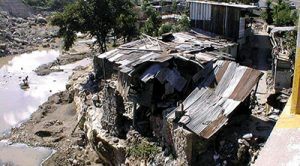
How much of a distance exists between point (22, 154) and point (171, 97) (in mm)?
9380

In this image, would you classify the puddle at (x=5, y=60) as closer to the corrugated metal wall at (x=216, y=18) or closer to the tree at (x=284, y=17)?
the corrugated metal wall at (x=216, y=18)

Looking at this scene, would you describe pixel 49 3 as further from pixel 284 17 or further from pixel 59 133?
pixel 284 17

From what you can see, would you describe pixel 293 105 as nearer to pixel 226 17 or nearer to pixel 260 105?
pixel 260 105

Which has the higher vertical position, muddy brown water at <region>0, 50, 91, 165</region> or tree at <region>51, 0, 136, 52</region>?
tree at <region>51, 0, 136, 52</region>

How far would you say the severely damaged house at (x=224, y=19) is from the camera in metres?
21.0

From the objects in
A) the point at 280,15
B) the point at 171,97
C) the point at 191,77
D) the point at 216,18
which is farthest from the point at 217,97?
the point at 280,15

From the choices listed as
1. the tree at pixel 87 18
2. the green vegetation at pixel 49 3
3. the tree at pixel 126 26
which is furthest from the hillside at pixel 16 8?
the tree at pixel 126 26

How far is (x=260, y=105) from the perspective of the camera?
13922 millimetres

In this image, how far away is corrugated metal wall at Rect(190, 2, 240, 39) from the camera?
21047 millimetres

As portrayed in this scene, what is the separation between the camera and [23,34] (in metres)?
48.5

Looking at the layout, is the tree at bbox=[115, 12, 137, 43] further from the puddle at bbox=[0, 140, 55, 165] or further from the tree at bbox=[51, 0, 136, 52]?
the puddle at bbox=[0, 140, 55, 165]

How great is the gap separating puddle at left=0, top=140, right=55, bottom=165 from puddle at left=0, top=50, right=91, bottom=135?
8.72ft

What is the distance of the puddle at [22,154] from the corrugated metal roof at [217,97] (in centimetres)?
919

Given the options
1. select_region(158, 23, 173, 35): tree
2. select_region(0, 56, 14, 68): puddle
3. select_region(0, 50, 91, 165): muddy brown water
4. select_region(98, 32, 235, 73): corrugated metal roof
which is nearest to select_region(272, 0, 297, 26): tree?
select_region(98, 32, 235, 73): corrugated metal roof
